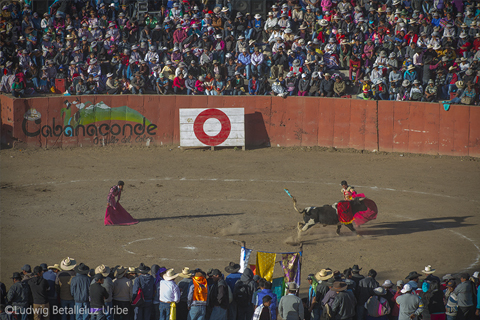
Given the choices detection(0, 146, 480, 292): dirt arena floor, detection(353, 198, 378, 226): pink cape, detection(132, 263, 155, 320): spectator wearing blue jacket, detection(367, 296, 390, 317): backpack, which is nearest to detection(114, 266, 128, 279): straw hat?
detection(132, 263, 155, 320): spectator wearing blue jacket

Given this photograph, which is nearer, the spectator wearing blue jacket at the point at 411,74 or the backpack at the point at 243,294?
A: the backpack at the point at 243,294

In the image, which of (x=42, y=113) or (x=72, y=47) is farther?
(x=72, y=47)

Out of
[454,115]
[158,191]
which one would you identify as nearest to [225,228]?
[158,191]

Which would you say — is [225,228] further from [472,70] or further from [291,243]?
[472,70]

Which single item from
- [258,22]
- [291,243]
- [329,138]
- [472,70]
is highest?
[258,22]

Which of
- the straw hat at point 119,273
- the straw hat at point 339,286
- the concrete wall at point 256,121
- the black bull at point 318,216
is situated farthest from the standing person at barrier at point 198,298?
the concrete wall at point 256,121

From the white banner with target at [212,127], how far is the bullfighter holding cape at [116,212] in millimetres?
9097

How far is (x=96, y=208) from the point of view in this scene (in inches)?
696

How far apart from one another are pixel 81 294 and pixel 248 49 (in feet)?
68.3

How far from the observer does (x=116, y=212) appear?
16.3m

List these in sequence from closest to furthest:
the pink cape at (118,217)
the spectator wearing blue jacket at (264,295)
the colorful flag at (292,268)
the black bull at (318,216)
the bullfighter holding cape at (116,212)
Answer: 1. the spectator wearing blue jacket at (264,295)
2. the colorful flag at (292,268)
3. the black bull at (318,216)
4. the bullfighter holding cape at (116,212)
5. the pink cape at (118,217)

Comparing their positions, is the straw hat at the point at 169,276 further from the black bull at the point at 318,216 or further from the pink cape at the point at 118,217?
the pink cape at the point at 118,217

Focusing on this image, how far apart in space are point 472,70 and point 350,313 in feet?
60.2

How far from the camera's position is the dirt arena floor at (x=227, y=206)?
14.0 m
